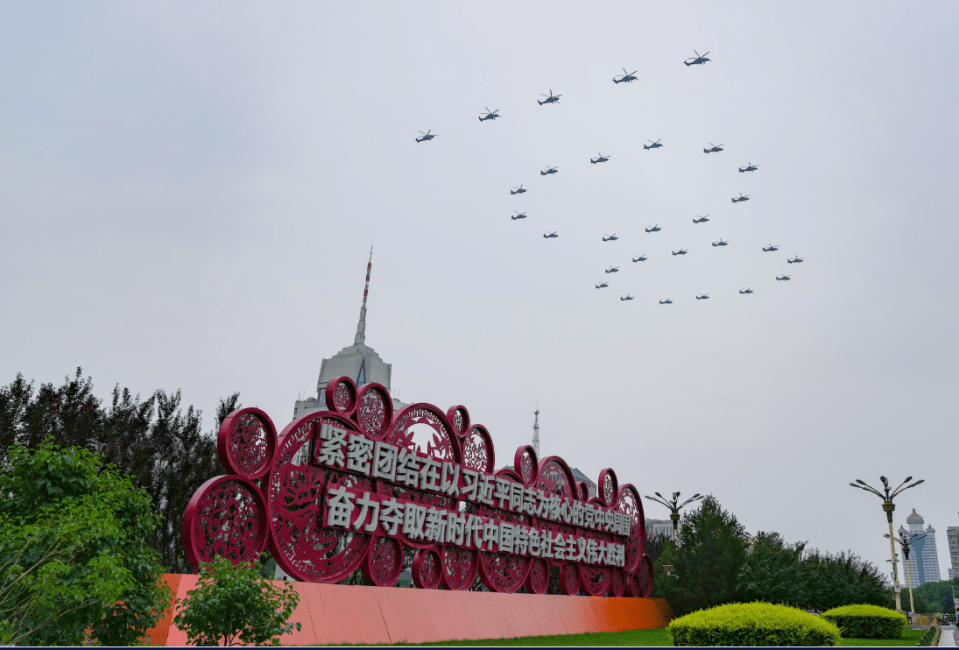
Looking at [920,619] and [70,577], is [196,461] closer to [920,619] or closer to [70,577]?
[70,577]

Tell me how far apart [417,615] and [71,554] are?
337 inches

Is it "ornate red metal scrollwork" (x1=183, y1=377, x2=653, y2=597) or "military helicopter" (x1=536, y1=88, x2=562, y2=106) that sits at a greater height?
"military helicopter" (x1=536, y1=88, x2=562, y2=106)

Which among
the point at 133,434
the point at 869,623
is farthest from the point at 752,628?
the point at 133,434

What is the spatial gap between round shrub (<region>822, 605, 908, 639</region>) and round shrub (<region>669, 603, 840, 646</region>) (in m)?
8.30

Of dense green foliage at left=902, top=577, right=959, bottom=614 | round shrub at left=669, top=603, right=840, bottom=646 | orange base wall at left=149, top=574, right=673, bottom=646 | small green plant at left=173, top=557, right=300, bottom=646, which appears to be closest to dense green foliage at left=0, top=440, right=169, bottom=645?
small green plant at left=173, top=557, right=300, bottom=646

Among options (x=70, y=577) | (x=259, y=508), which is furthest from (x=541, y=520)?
(x=70, y=577)

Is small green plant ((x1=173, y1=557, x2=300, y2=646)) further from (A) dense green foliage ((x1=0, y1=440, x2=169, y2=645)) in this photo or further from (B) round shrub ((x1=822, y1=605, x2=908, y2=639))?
(B) round shrub ((x1=822, y1=605, x2=908, y2=639))

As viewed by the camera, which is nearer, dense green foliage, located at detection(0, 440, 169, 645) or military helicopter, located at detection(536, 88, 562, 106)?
dense green foliage, located at detection(0, 440, 169, 645)

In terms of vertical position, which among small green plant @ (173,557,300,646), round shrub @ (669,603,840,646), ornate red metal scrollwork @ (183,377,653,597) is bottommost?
round shrub @ (669,603,840,646)

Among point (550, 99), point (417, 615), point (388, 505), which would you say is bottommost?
point (417, 615)

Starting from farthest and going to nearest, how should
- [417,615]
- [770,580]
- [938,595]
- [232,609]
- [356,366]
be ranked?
[938,595] < [356,366] < [770,580] < [417,615] < [232,609]

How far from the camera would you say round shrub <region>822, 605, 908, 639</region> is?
776 inches

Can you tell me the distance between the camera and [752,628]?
12.0 metres

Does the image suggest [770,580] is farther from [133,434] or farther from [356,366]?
[356,366]
